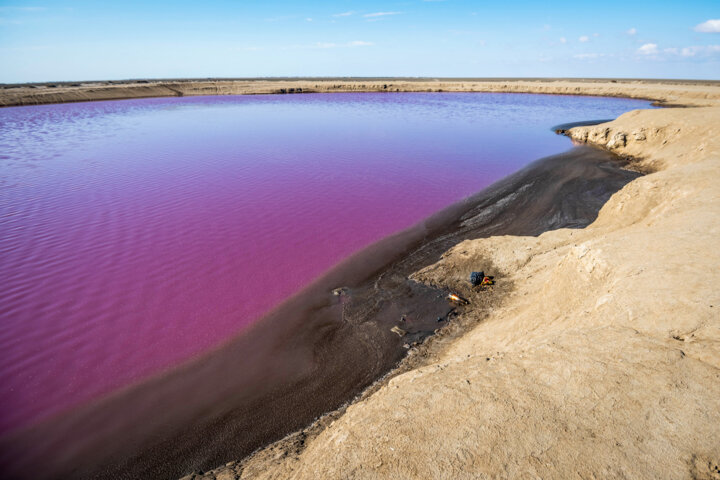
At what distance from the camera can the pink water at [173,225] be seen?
9.34 meters

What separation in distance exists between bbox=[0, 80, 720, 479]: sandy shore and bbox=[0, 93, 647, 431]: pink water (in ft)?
4.84

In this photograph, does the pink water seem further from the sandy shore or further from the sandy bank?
the sandy shore

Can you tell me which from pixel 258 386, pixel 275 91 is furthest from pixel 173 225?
pixel 275 91

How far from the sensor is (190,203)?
18.2 metres

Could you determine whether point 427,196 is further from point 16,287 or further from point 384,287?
point 16,287

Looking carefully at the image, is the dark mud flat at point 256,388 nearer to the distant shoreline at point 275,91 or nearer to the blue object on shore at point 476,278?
the blue object on shore at point 476,278

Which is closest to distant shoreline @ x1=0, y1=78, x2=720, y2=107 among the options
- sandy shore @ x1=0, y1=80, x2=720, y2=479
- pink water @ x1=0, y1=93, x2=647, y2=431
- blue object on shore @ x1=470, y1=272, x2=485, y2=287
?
pink water @ x1=0, y1=93, x2=647, y2=431

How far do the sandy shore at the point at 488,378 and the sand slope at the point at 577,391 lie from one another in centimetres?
3

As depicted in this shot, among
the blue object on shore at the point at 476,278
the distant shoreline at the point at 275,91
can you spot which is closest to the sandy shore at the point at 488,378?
the blue object on shore at the point at 476,278

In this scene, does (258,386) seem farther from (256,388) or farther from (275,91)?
(275,91)

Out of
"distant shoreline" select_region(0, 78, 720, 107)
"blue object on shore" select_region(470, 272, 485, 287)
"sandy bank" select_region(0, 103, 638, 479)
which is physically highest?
"distant shoreline" select_region(0, 78, 720, 107)

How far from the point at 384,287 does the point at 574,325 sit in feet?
19.2

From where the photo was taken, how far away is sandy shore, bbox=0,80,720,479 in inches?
172

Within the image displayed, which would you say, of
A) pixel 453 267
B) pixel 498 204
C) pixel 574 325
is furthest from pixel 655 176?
pixel 574 325
